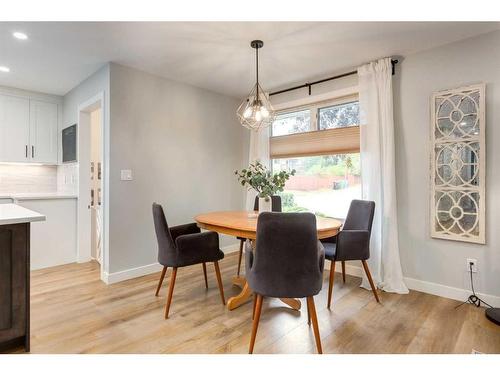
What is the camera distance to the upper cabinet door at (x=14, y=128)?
11.8ft

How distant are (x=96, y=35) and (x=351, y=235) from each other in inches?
111

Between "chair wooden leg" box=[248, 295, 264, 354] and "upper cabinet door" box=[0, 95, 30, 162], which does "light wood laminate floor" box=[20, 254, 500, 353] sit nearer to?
"chair wooden leg" box=[248, 295, 264, 354]

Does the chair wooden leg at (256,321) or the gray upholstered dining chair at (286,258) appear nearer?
the gray upholstered dining chair at (286,258)

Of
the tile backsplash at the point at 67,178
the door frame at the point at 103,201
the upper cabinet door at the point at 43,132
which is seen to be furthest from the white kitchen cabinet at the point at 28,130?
the door frame at the point at 103,201

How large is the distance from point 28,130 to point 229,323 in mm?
3921

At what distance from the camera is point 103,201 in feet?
9.69

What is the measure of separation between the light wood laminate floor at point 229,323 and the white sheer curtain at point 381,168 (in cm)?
26

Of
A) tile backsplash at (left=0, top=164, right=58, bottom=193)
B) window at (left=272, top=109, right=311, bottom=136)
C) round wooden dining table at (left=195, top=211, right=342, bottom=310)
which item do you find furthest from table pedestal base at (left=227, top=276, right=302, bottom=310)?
tile backsplash at (left=0, top=164, right=58, bottom=193)

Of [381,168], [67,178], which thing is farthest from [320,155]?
[67,178]

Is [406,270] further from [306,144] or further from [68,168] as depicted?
[68,168]

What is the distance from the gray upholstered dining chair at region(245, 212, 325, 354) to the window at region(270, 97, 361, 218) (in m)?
1.83

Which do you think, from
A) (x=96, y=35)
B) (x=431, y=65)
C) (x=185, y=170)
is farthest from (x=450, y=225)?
(x=96, y=35)

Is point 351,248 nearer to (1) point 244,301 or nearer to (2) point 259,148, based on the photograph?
(1) point 244,301

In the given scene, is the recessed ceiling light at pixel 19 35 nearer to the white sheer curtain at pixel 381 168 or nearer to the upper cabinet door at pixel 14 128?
the upper cabinet door at pixel 14 128
